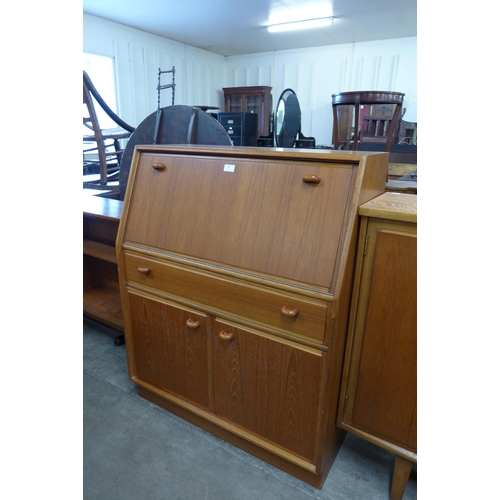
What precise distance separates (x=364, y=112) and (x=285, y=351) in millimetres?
6297

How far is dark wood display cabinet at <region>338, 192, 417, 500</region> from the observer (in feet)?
3.62

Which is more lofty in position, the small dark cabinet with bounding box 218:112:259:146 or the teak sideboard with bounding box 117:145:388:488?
the small dark cabinet with bounding box 218:112:259:146

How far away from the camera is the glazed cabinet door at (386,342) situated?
1109 millimetres

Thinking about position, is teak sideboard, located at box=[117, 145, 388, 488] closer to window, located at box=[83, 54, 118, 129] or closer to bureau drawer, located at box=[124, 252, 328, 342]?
bureau drawer, located at box=[124, 252, 328, 342]

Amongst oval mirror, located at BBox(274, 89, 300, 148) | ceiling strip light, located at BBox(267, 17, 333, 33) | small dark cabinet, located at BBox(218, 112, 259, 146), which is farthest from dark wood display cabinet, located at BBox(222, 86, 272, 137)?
oval mirror, located at BBox(274, 89, 300, 148)

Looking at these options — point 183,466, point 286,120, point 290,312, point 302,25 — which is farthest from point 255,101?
point 183,466

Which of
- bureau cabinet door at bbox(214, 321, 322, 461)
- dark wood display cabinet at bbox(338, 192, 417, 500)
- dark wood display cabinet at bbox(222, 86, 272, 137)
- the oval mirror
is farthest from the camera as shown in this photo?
dark wood display cabinet at bbox(222, 86, 272, 137)

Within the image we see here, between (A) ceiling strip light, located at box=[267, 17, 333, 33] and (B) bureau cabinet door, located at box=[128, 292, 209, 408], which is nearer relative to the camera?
(B) bureau cabinet door, located at box=[128, 292, 209, 408]

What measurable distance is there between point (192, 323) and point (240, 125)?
17.0 ft

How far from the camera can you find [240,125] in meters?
6.02

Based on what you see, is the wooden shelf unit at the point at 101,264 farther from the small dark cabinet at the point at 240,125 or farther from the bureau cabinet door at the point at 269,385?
the small dark cabinet at the point at 240,125

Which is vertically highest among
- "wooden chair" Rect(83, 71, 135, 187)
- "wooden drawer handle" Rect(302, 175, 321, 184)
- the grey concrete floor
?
"wooden chair" Rect(83, 71, 135, 187)
